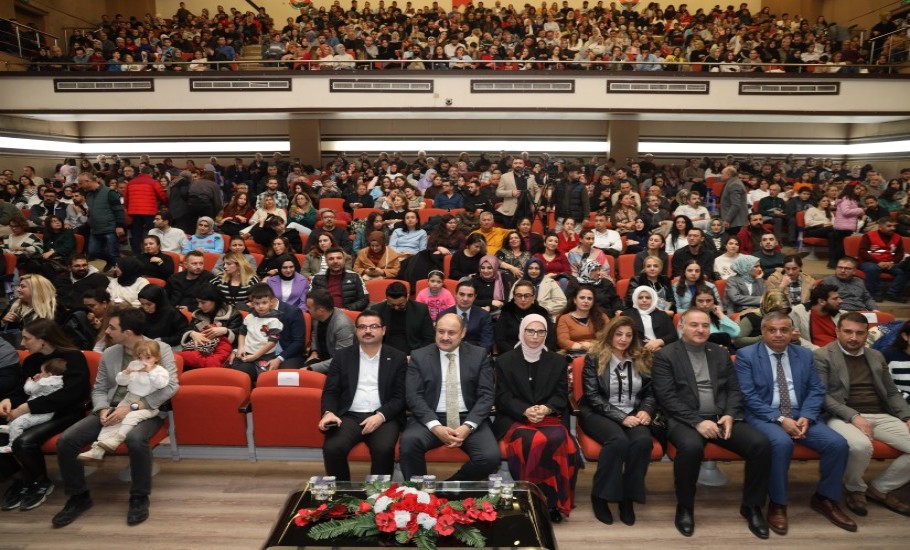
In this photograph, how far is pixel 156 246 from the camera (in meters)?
5.59

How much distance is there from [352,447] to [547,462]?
1.08 meters

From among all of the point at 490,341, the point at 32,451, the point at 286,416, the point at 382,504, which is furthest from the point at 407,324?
the point at 32,451

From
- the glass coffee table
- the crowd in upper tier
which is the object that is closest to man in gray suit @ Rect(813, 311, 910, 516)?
the glass coffee table

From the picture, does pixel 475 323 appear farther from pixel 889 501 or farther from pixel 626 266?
pixel 889 501

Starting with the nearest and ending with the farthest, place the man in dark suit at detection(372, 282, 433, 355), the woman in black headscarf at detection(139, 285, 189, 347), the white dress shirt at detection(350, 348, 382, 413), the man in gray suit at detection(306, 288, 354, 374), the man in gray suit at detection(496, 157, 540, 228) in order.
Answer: the white dress shirt at detection(350, 348, 382, 413)
the man in gray suit at detection(306, 288, 354, 374)
the woman in black headscarf at detection(139, 285, 189, 347)
the man in dark suit at detection(372, 282, 433, 355)
the man in gray suit at detection(496, 157, 540, 228)

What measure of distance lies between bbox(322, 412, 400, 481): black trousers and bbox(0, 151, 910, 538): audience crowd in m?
0.01

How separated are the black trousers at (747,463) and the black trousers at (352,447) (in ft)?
→ 5.13

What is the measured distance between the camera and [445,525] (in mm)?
2338

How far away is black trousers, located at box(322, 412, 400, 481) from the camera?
3.12 metres

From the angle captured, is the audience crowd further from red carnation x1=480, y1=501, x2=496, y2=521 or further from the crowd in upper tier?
the crowd in upper tier

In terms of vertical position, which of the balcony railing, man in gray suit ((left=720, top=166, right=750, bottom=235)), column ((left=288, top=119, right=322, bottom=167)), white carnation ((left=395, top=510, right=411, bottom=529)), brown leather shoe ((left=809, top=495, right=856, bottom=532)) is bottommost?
brown leather shoe ((left=809, top=495, right=856, bottom=532))

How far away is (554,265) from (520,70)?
20.1 feet

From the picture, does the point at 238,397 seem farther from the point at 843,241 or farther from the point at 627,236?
the point at 843,241

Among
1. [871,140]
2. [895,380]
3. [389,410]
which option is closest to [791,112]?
[871,140]
